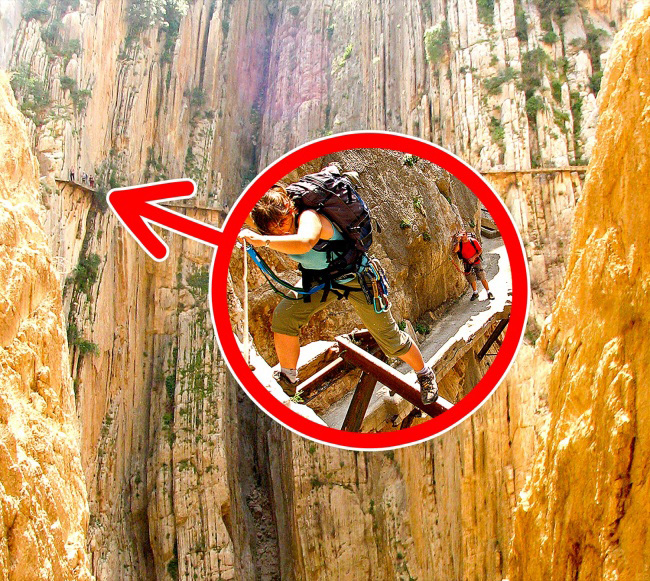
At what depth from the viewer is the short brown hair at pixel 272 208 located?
8.73 feet

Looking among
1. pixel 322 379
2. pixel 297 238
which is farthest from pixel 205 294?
pixel 297 238

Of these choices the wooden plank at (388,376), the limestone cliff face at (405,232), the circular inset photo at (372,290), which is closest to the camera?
the circular inset photo at (372,290)

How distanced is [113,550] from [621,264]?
12035 mm

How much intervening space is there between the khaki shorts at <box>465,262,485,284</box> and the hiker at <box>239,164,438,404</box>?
1.51ft

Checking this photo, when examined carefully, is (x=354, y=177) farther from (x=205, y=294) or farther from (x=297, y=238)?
(x=205, y=294)

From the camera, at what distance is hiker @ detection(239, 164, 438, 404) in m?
2.61

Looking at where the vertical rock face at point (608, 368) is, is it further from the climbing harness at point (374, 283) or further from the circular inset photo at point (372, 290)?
the climbing harness at point (374, 283)

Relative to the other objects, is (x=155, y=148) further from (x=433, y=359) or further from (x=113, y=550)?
(x=433, y=359)

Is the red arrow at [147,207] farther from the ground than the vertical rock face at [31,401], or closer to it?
farther from the ground

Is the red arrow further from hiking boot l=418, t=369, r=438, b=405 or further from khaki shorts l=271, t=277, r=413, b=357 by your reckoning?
hiking boot l=418, t=369, r=438, b=405

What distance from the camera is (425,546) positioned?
427 inches

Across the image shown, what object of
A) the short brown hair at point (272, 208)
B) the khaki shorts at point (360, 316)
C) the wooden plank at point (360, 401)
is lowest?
the wooden plank at point (360, 401)

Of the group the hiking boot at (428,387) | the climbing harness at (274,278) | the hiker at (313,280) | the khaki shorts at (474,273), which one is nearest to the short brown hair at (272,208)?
the hiker at (313,280)

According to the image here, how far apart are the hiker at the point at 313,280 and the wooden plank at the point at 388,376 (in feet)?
0.26
